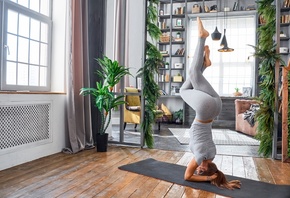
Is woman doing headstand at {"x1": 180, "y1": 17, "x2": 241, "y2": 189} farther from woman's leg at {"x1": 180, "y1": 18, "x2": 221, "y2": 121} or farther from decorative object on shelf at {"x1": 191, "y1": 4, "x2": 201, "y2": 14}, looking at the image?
decorative object on shelf at {"x1": 191, "y1": 4, "x2": 201, "y2": 14}

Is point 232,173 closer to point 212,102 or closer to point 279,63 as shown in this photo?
point 212,102

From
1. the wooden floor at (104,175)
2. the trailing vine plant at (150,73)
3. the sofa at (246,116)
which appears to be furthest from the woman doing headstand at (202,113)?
the sofa at (246,116)

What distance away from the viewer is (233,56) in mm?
7578

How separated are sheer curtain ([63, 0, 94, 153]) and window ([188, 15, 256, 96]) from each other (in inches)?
174

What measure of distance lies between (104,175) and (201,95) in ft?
4.10

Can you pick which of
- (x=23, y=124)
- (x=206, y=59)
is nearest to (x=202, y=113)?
(x=206, y=59)

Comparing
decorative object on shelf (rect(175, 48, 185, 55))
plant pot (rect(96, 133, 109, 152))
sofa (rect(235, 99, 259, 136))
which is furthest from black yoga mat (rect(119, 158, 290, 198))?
decorative object on shelf (rect(175, 48, 185, 55))

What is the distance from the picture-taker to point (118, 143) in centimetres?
431

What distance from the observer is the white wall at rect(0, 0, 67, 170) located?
309 centimetres

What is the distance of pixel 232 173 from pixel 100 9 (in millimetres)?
3171

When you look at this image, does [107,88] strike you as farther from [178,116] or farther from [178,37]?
[178,37]

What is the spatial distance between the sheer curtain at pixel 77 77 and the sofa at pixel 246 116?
11.0 ft

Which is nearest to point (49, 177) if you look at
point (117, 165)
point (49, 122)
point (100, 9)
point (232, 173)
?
point (117, 165)

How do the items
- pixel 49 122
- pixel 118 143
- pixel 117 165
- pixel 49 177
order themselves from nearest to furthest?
pixel 49 177
pixel 117 165
pixel 49 122
pixel 118 143
